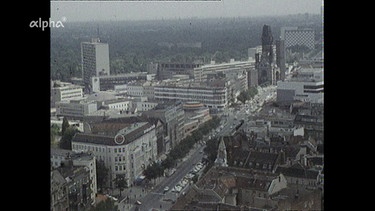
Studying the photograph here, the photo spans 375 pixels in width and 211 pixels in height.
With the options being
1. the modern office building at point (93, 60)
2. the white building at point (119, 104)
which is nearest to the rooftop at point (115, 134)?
the white building at point (119, 104)

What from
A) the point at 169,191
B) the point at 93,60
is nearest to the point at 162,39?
the point at 93,60

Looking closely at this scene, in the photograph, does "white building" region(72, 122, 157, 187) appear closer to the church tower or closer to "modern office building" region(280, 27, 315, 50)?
the church tower

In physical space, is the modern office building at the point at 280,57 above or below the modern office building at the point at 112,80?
above

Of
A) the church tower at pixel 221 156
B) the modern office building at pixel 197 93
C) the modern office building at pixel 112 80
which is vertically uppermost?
the modern office building at pixel 112 80

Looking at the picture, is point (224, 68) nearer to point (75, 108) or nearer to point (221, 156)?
point (221, 156)

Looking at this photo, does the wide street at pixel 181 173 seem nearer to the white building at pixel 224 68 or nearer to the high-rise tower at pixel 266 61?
the high-rise tower at pixel 266 61

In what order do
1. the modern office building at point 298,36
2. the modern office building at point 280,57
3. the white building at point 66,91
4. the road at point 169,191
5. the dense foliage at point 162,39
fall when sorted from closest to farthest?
the road at point 169,191 → the dense foliage at point 162,39 → the white building at point 66,91 → the modern office building at point 298,36 → the modern office building at point 280,57
